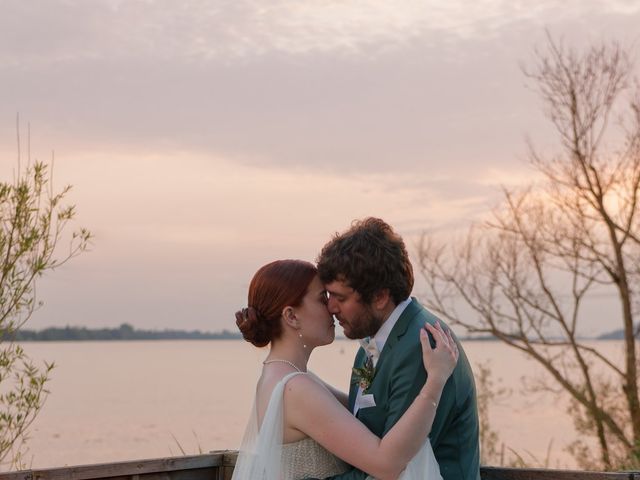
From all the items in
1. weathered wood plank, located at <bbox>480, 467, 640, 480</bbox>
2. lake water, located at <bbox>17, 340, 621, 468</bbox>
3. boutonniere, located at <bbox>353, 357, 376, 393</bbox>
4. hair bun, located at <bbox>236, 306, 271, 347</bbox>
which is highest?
hair bun, located at <bbox>236, 306, 271, 347</bbox>

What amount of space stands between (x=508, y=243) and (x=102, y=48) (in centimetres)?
888

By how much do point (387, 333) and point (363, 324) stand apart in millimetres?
101

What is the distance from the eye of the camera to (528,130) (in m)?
16.6

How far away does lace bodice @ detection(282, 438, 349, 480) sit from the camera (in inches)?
164

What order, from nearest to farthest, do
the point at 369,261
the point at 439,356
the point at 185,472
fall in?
the point at 439,356 < the point at 369,261 < the point at 185,472

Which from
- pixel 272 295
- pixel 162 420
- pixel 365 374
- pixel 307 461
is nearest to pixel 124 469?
pixel 307 461

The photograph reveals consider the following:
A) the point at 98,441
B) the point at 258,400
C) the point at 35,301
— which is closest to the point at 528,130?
the point at 35,301

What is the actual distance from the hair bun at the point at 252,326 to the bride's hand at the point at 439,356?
73 cm

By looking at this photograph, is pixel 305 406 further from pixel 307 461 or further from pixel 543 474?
pixel 543 474

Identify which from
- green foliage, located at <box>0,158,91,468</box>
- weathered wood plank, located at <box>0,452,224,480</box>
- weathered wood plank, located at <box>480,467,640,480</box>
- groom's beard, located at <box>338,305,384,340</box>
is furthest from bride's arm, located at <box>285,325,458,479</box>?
green foliage, located at <box>0,158,91,468</box>

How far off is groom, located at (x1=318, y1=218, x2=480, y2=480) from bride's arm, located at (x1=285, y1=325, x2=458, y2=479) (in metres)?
0.08

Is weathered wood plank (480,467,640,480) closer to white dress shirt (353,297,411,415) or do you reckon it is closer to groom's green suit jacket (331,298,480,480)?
groom's green suit jacket (331,298,480,480)

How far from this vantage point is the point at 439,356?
3846 millimetres

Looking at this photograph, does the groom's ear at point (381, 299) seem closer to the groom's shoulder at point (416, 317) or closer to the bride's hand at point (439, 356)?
the groom's shoulder at point (416, 317)
